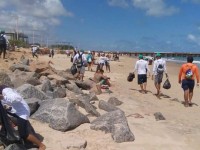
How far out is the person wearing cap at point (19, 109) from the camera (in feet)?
17.7

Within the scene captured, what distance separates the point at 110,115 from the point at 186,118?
3.38 m

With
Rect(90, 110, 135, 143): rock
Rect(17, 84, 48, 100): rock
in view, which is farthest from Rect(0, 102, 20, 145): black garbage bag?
Rect(17, 84, 48, 100): rock

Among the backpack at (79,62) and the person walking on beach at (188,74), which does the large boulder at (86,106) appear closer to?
the person walking on beach at (188,74)

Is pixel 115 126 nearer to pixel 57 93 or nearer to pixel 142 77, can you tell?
pixel 57 93

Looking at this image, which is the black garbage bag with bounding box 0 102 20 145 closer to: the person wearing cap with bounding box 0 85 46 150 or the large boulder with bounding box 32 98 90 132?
the person wearing cap with bounding box 0 85 46 150

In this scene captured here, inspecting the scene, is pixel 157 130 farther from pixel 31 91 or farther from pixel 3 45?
pixel 3 45

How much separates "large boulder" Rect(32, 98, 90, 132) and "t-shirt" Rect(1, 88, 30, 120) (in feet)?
4.87

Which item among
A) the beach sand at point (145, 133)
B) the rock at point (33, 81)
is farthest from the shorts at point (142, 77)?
the rock at point (33, 81)

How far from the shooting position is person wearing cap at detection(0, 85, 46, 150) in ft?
17.7

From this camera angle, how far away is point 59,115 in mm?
7145

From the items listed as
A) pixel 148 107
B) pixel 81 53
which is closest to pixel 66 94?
pixel 148 107

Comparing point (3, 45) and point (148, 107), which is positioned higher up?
point (3, 45)

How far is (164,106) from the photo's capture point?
11977 mm

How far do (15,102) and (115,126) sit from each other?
7.44ft
